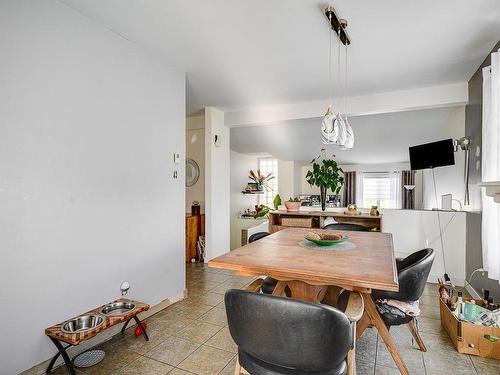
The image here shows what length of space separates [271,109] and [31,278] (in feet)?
12.2

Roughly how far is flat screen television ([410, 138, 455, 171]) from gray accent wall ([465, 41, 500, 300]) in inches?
8.9

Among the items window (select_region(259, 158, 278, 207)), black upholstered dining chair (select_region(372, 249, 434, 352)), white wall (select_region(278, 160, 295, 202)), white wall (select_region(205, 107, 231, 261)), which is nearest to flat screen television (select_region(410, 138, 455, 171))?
black upholstered dining chair (select_region(372, 249, 434, 352))

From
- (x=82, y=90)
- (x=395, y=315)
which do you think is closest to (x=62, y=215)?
(x=82, y=90)

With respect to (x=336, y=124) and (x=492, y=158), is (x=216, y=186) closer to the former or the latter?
(x=336, y=124)

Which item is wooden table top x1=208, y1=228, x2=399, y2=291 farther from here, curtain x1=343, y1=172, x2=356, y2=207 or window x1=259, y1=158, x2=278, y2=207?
curtain x1=343, y1=172, x2=356, y2=207

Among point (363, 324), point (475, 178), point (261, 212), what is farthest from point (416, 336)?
point (261, 212)

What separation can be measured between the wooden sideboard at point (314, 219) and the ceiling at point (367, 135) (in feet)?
6.23

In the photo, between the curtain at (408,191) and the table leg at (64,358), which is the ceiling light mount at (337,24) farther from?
the curtain at (408,191)

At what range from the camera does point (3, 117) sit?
167cm

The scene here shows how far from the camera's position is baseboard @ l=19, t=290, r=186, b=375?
180 cm

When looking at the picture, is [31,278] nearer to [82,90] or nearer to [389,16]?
[82,90]

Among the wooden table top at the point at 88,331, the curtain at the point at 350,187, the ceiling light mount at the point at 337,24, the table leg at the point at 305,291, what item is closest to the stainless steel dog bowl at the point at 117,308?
the wooden table top at the point at 88,331

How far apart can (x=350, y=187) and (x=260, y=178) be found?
2708 millimetres

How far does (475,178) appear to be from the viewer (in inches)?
122
